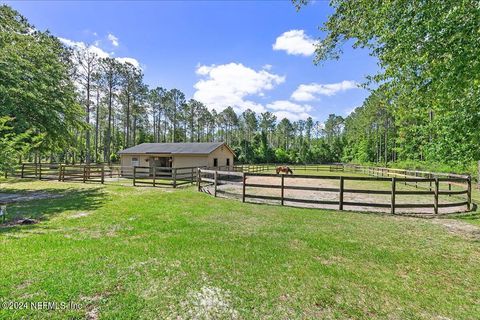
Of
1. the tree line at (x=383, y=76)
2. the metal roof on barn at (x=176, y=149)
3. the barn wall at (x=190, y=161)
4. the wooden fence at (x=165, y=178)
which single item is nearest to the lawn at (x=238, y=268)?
the tree line at (x=383, y=76)

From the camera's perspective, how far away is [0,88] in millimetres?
10797

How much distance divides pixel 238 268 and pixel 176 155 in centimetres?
2017

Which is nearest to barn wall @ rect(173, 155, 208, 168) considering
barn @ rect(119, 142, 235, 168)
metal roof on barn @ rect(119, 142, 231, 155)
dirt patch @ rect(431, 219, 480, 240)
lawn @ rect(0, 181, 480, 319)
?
barn @ rect(119, 142, 235, 168)

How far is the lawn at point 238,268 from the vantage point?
2979 mm

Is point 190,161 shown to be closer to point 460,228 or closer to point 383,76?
point 383,76

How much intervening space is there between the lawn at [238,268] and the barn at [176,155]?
52.2 feet

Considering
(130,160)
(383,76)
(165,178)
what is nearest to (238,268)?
(383,76)

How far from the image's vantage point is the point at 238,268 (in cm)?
396

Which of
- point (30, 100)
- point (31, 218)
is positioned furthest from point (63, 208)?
point (30, 100)

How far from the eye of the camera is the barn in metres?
22.9

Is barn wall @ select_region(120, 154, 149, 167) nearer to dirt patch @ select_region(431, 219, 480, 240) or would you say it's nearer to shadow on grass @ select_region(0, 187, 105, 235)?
shadow on grass @ select_region(0, 187, 105, 235)

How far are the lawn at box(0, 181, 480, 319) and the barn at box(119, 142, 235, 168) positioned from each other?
15916mm

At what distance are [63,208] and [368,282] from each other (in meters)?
8.94

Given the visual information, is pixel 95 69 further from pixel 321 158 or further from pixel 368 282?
pixel 321 158
